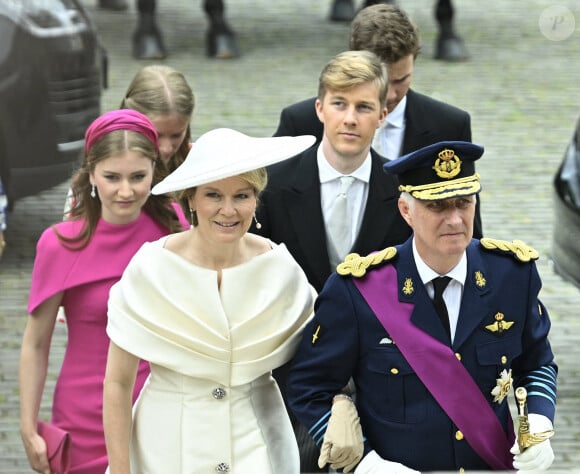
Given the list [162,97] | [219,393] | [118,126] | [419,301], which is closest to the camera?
[419,301]

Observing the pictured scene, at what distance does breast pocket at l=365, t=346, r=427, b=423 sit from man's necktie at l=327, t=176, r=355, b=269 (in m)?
1.14

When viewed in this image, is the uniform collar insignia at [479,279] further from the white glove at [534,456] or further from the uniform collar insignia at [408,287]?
the white glove at [534,456]

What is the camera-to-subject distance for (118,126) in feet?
15.1

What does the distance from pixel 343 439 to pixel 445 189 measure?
0.68 m

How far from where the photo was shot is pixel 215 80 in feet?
45.6

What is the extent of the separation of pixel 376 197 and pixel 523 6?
13212 mm

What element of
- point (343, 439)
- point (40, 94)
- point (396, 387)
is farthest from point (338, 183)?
point (40, 94)

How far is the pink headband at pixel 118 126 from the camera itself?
→ 4.62m

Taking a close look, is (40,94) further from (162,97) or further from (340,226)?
(340,226)

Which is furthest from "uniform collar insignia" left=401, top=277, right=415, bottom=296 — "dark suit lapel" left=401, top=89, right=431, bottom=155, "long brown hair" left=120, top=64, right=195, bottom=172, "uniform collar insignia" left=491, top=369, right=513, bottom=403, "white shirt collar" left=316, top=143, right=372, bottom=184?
"dark suit lapel" left=401, top=89, right=431, bottom=155

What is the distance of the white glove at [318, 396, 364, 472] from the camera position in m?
3.72

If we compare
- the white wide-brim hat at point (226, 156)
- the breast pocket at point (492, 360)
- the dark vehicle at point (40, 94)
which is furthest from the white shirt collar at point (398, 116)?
the dark vehicle at point (40, 94)

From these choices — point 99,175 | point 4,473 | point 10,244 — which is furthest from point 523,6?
point 99,175

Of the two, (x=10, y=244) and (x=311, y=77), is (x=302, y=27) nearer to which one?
(x=311, y=77)
